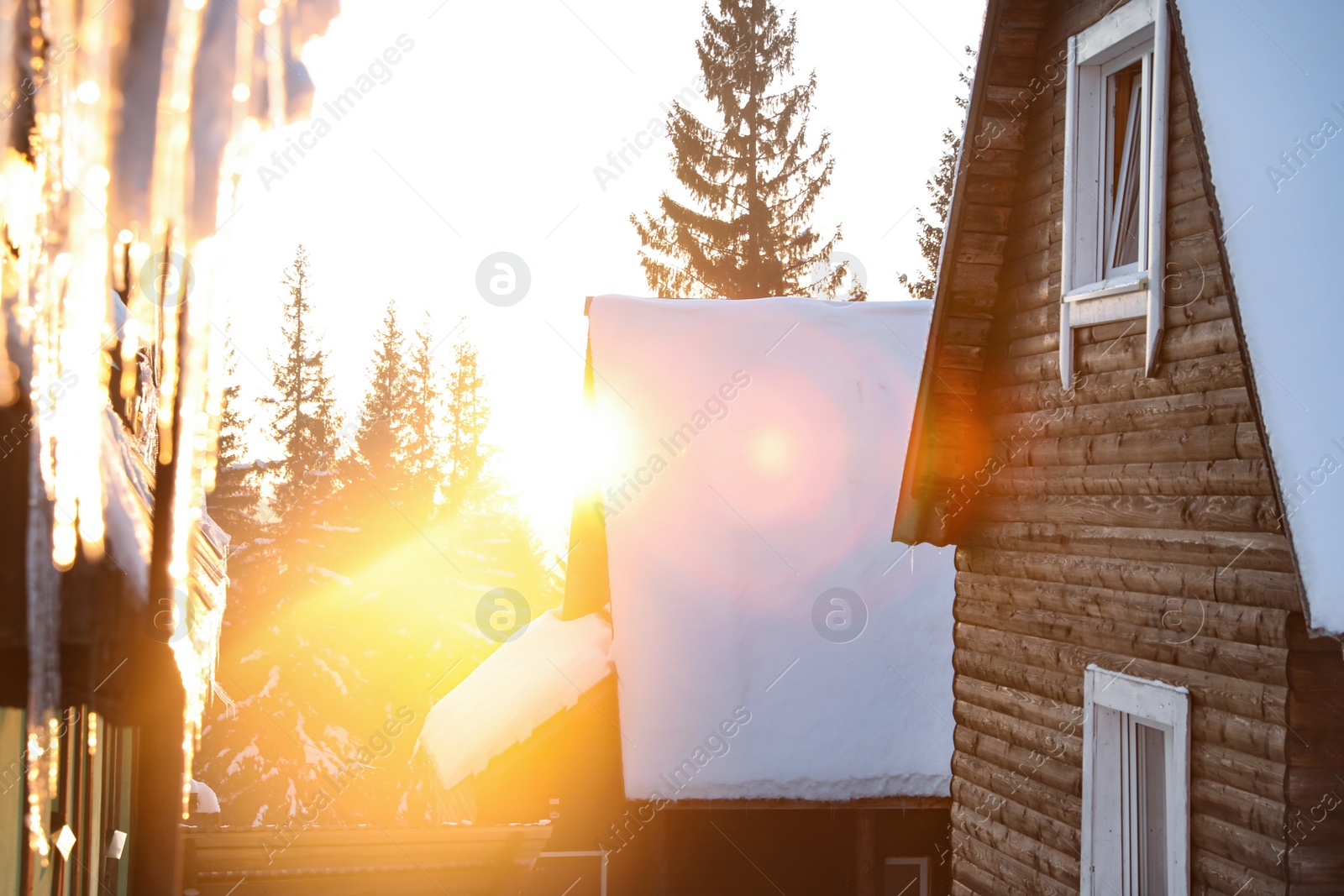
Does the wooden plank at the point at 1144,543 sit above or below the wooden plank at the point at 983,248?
below

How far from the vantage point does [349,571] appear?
31141 millimetres

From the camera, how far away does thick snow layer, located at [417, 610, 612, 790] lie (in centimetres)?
1110

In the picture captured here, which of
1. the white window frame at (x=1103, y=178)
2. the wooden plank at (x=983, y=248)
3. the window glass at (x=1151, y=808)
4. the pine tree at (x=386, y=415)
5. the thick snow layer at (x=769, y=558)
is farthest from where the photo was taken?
the pine tree at (x=386, y=415)

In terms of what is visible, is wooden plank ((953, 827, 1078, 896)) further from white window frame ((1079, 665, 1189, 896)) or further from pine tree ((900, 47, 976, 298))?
pine tree ((900, 47, 976, 298))

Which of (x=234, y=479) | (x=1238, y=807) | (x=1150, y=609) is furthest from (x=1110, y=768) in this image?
(x=234, y=479)

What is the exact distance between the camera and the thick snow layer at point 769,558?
35.2ft

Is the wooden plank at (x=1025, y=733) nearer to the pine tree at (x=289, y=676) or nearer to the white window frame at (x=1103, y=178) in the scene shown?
the white window frame at (x=1103, y=178)

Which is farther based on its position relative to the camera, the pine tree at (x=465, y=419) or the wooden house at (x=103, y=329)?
the pine tree at (x=465, y=419)

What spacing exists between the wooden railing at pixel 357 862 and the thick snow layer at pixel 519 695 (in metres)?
0.72

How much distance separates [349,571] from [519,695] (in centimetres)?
2110

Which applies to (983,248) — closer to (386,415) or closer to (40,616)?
(40,616)

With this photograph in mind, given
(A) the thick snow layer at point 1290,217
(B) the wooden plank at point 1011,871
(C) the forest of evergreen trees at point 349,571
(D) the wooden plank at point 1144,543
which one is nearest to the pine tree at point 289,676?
(C) the forest of evergreen trees at point 349,571

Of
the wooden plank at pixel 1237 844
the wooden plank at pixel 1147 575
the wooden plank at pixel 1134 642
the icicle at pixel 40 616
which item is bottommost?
the wooden plank at pixel 1237 844

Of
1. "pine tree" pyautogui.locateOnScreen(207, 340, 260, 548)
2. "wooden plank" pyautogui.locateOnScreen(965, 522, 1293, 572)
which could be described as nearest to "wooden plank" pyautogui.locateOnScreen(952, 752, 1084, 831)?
"wooden plank" pyautogui.locateOnScreen(965, 522, 1293, 572)
